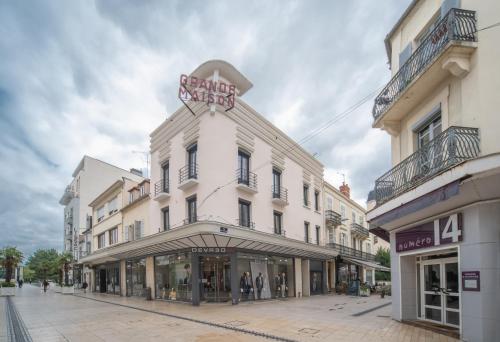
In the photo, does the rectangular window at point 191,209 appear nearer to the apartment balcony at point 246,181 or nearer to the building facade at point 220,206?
the building facade at point 220,206

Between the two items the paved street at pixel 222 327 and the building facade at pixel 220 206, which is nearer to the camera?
the paved street at pixel 222 327


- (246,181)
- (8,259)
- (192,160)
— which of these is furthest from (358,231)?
(8,259)

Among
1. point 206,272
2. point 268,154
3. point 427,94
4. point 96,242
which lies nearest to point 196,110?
point 268,154

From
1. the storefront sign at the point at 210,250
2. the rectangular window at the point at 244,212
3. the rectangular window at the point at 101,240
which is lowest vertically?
the rectangular window at the point at 101,240

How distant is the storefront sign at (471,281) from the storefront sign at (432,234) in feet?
2.76

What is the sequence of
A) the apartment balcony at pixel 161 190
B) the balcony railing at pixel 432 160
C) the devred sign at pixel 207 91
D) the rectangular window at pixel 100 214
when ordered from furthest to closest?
the rectangular window at pixel 100 214 < the apartment balcony at pixel 161 190 < the devred sign at pixel 207 91 < the balcony railing at pixel 432 160

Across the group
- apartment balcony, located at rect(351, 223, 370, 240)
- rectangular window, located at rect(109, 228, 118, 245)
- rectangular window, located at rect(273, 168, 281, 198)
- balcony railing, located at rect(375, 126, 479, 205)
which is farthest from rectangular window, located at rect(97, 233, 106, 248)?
balcony railing, located at rect(375, 126, 479, 205)

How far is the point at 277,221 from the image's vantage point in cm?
2292

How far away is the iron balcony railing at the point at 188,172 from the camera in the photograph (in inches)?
756

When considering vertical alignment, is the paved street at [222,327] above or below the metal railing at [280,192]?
below

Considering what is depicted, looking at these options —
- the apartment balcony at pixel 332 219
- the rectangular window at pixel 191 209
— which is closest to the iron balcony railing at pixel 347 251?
the apartment balcony at pixel 332 219

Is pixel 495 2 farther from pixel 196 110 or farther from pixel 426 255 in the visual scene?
pixel 196 110

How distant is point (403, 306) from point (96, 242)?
3238 cm

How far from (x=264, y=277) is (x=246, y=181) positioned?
572cm
